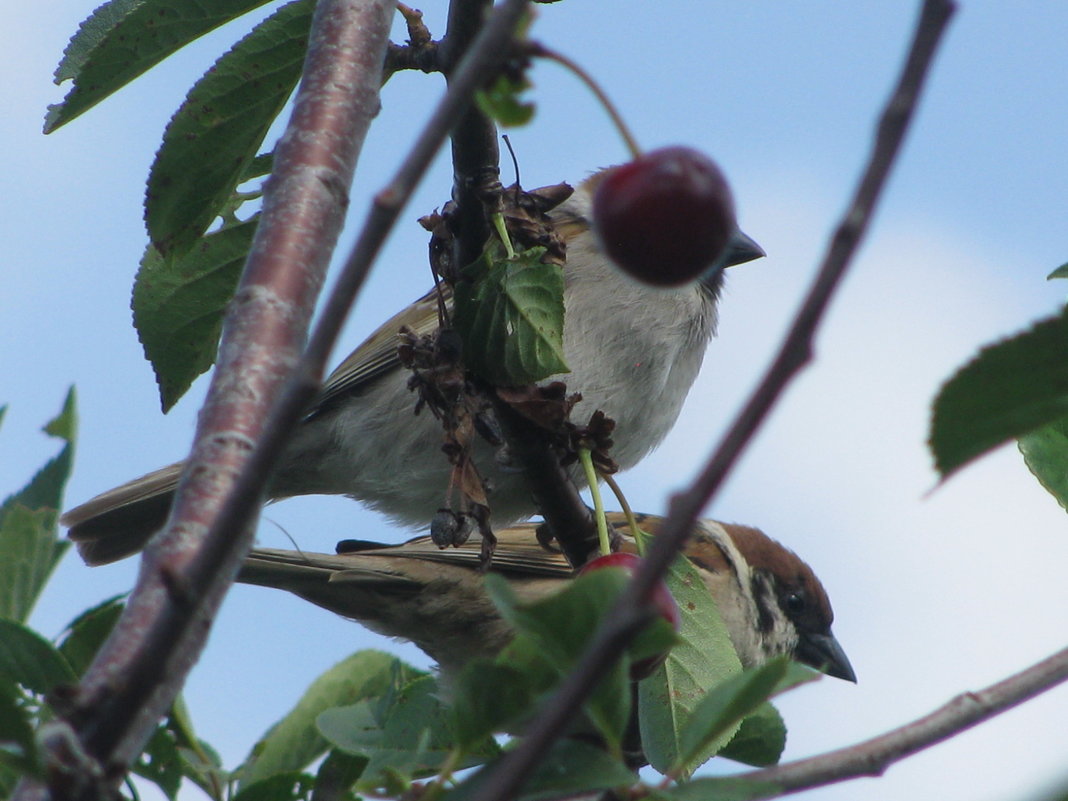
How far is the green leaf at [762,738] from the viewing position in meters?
2.22

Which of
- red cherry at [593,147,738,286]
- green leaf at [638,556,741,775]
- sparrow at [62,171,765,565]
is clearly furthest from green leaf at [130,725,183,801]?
sparrow at [62,171,765,565]

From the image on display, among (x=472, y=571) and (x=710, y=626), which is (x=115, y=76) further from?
(x=472, y=571)

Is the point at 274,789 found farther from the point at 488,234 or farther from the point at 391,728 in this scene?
the point at 488,234

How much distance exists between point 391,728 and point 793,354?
140cm

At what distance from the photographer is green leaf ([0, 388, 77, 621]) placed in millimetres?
1696

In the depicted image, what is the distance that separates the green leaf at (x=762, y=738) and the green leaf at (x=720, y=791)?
113 centimetres

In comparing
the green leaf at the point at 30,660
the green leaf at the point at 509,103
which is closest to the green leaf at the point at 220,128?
the green leaf at the point at 30,660

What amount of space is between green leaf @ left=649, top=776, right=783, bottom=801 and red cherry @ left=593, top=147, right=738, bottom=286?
421 millimetres

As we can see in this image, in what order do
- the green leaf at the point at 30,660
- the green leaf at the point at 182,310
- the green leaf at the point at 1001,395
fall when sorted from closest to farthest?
the green leaf at the point at 1001,395 < the green leaf at the point at 30,660 < the green leaf at the point at 182,310

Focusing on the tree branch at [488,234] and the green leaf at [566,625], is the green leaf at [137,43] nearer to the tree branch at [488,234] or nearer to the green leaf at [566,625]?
the tree branch at [488,234]

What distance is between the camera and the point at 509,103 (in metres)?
1.06

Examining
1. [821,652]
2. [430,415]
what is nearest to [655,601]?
[430,415]

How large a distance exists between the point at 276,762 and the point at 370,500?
7.70 feet

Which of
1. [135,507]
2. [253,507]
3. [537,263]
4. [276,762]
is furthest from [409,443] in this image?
[253,507]
